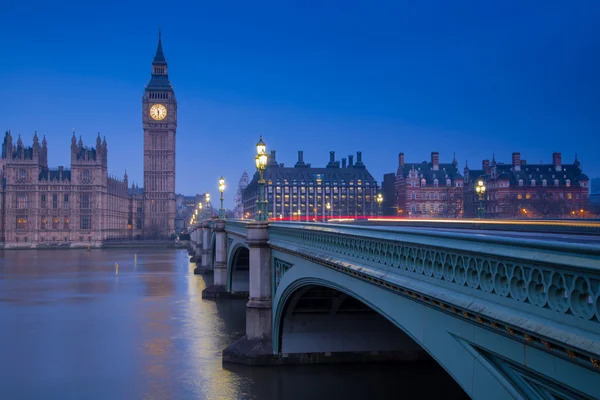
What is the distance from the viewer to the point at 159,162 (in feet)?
581

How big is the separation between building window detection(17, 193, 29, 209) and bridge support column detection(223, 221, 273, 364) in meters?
138

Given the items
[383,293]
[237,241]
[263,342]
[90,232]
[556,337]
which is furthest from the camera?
[90,232]

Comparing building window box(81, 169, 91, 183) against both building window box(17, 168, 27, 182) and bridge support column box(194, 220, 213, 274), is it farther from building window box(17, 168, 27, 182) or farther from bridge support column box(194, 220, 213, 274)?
bridge support column box(194, 220, 213, 274)

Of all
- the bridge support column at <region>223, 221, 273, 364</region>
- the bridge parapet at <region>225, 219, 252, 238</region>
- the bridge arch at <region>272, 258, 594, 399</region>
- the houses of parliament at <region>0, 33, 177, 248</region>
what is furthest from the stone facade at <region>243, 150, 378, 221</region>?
the bridge arch at <region>272, 258, 594, 399</region>

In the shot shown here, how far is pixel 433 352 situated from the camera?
946 centimetres

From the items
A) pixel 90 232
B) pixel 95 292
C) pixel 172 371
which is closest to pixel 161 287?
pixel 95 292

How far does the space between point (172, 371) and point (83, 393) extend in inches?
171

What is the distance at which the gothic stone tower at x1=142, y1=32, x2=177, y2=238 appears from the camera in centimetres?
17388

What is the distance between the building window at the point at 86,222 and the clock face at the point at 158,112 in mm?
39409

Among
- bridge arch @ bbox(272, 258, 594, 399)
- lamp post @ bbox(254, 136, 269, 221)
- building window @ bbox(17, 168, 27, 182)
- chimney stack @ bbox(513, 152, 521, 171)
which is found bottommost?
bridge arch @ bbox(272, 258, 594, 399)

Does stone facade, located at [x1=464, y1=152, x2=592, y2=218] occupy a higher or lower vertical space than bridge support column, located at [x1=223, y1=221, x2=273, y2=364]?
higher

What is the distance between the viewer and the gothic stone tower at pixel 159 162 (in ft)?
570

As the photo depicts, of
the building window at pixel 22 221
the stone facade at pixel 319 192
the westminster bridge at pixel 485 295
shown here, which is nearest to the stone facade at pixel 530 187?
the stone facade at pixel 319 192

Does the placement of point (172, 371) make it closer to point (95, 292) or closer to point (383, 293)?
point (383, 293)
